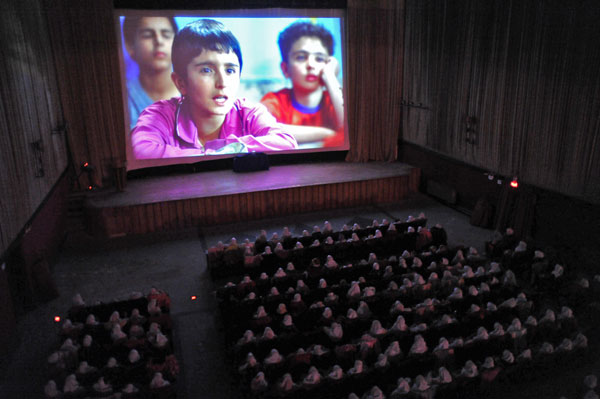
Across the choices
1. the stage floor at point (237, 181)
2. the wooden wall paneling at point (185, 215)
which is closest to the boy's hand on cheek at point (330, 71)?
the stage floor at point (237, 181)

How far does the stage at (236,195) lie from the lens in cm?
858

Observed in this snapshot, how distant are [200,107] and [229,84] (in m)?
0.83

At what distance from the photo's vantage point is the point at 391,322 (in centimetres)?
521

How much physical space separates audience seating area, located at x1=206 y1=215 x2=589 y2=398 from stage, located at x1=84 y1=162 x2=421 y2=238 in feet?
7.38

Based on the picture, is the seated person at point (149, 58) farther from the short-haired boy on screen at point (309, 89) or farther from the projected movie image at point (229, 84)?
the short-haired boy on screen at point (309, 89)

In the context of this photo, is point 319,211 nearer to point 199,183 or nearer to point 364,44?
point 199,183

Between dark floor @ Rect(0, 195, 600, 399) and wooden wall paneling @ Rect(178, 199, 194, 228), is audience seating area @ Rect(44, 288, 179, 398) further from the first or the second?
wooden wall paneling @ Rect(178, 199, 194, 228)

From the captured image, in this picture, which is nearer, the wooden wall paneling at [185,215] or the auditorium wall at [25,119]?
the auditorium wall at [25,119]

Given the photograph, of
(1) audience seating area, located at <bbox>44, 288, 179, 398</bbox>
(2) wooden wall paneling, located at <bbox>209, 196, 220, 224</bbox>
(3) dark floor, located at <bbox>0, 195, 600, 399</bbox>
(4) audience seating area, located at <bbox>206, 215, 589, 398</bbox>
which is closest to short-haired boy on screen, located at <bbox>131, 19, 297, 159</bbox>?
(2) wooden wall paneling, located at <bbox>209, 196, 220, 224</bbox>

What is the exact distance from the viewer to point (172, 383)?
4328 millimetres

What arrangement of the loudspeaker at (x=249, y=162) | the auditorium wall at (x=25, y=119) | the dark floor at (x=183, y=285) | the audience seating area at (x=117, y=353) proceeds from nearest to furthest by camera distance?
the audience seating area at (x=117, y=353) < the dark floor at (x=183, y=285) < the auditorium wall at (x=25, y=119) < the loudspeaker at (x=249, y=162)

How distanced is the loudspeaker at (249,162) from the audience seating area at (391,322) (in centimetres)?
385

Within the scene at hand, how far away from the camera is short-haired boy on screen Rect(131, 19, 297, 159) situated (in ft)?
32.7

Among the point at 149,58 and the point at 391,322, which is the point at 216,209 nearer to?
the point at 149,58
